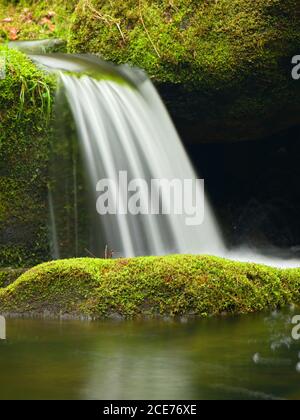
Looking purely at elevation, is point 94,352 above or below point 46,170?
below

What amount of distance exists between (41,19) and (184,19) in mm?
4271

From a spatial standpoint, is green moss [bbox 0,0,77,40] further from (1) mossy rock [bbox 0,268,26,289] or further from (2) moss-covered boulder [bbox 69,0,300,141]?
(1) mossy rock [bbox 0,268,26,289]

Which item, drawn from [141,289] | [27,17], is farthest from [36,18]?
[141,289]

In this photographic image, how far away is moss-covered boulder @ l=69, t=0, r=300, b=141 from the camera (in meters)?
7.90

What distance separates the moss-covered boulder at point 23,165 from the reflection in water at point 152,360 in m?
1.59

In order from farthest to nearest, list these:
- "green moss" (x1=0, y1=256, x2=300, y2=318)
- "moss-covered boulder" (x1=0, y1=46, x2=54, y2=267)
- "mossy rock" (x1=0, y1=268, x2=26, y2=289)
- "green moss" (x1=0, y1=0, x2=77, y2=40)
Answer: "green moss" (x1=0, y1=0, x2=77, y2=40)
"moss-covered boulder" (x1=0, y1=46, x2=54, y2=267)
"mossy rock" (x1=0, y1=268, x2=26, y2=289)
"green moss" (x1=0, y1=256, x2=300, y2=318)

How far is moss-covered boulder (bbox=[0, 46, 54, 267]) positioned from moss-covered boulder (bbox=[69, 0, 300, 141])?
1.80 metres

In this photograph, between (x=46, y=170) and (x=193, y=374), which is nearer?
(x=193, y=374)

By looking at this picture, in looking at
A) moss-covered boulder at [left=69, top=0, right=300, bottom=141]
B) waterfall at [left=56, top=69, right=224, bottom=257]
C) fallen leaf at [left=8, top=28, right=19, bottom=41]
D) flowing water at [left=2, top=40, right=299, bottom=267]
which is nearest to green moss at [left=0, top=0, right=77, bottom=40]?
fallen leaf at [left=8, top=28, right=19, bottom=41]

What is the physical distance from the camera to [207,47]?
798 cm

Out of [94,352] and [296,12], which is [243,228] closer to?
[296,12]

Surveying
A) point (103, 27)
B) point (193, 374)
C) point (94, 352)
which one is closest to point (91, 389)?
point (193, 374)

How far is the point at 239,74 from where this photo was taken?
8.09m

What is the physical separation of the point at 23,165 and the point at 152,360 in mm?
3064
